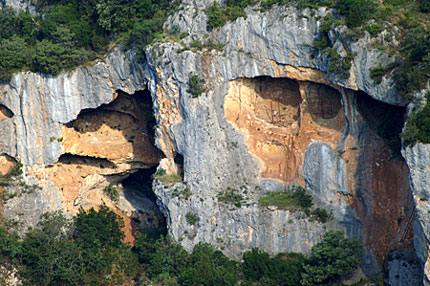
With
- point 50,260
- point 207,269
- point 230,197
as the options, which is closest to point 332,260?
point 207,269

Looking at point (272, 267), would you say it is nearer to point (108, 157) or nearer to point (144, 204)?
point (144, 204)

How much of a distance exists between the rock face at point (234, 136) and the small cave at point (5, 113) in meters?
0.07

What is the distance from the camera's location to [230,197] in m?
40.7

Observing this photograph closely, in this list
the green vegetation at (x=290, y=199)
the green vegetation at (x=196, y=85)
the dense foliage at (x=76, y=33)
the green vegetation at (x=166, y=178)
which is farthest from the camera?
the dense foliage at (x=76, y=33)

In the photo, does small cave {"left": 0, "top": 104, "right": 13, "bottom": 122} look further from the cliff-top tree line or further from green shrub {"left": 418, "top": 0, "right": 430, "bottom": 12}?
green shrub {"left": 418, "top": 0, "right": 430, "bottom": 12}

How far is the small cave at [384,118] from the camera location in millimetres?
34906

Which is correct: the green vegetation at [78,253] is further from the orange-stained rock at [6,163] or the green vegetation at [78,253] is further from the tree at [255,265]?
the tree at [255,265]

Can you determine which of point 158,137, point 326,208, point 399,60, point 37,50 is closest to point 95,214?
point 158,137

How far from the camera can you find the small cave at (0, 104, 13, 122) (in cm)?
4512

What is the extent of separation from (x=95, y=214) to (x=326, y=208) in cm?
1458

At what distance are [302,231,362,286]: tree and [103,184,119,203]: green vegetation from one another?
16.3 meters

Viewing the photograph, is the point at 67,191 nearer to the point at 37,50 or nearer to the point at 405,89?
the point at 37,50

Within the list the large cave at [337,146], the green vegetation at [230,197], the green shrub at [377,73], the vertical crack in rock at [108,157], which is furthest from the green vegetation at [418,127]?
the vertical crack in rock at [108,157]

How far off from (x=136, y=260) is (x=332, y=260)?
41.0ft
